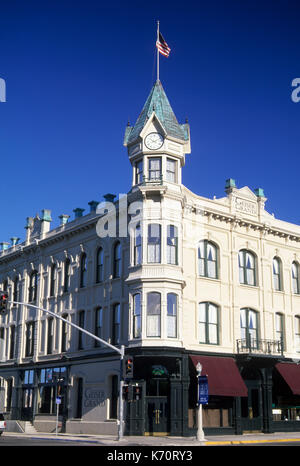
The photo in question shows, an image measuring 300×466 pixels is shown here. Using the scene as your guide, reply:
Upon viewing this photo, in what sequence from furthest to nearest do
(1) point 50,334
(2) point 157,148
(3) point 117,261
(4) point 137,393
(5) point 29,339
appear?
(5) point 29,339
(1) point 50,334
(3) point 117,261
(2) point 157,148
(4) point 137,393

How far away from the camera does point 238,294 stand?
41.2 m

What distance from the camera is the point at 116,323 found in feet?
128

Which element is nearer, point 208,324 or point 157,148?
point 157,148

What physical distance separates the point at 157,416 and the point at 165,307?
623 cm

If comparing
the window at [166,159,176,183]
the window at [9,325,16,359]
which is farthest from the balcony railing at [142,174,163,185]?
the window at [9,325,16,359]

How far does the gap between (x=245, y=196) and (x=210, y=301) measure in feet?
28.0

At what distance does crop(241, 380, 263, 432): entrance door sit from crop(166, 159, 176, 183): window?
45.9 ft

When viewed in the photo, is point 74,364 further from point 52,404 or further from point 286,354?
point 286,354

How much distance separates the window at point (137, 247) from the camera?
122 ft

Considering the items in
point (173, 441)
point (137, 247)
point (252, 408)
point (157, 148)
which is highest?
point (157, 148)

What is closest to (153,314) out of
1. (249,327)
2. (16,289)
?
(249,327)

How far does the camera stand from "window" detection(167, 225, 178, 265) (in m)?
37.1

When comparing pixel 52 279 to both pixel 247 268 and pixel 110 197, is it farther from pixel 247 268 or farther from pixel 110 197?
pixel 247 268

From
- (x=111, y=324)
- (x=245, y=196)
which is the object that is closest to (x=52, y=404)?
(x=111, y=324)
